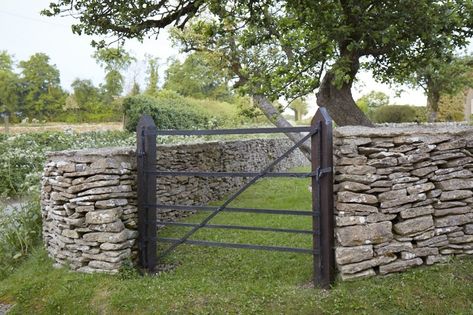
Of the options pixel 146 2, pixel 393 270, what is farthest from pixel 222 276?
pixel 146 2

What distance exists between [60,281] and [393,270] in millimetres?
3929

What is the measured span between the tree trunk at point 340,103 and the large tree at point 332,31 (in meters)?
0.02

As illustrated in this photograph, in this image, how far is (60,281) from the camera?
566 cm

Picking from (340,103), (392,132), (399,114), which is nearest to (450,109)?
(399,114)

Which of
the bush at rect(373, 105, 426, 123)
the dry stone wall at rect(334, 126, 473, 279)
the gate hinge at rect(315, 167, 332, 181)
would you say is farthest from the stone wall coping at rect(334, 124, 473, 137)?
the bush at rect(373, 105, 426, 123)

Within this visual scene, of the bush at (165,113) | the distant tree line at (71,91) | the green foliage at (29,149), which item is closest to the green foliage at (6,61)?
the distant tree line at (71,91)

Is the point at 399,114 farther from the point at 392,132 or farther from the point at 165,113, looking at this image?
the point at 392,132

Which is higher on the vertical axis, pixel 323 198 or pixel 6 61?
pixel 6 61

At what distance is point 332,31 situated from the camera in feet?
22.0

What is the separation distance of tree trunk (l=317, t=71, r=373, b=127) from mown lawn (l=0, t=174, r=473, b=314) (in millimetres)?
2509

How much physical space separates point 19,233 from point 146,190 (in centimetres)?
296

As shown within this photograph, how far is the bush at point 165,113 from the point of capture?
16625mm

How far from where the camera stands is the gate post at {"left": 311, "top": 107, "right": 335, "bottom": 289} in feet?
16.2

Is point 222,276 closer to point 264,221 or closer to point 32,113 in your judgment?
point 264,221
